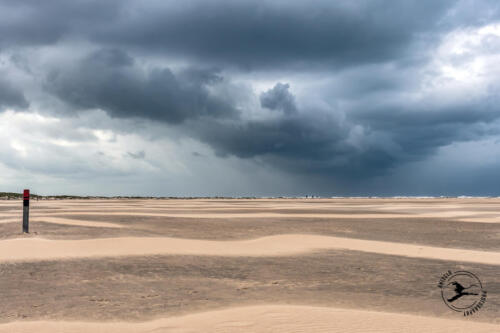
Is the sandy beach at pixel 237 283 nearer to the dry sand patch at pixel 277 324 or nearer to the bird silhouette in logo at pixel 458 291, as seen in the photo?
the dry sand patch at pixel 277 324

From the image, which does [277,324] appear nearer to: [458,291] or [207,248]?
[458,291]

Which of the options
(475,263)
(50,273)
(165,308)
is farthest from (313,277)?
(50,273)

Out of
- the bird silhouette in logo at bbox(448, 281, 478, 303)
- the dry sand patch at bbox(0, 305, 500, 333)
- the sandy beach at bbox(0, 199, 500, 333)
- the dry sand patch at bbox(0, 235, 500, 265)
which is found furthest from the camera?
the dry sand patch at bbox(0, 235, 500, 265)

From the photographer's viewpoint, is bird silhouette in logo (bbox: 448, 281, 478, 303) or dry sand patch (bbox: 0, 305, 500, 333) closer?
dry sand patch (bbox: 0, 305, 500, 333)

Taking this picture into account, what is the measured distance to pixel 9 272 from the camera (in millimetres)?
10922

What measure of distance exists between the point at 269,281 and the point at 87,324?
188 inches

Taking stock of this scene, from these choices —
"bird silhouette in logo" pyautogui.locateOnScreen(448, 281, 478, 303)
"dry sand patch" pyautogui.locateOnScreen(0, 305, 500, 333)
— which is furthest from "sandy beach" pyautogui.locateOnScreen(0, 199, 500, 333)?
"bird silhouette in logo" pyautogui.locateOnScreen(448, 281, 478, 303)

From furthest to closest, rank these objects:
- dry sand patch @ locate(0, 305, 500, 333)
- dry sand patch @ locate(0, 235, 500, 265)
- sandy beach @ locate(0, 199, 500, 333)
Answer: dry sand patch @ locate(0, 235, 500, 265) → sandy beach @ locate(0, 199, 500, 333) → dry sand patch @ locate(0, 305, 500, 333)

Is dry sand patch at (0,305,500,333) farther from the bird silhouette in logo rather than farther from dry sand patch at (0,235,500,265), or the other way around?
dry sand patch at (0,235,500,265)

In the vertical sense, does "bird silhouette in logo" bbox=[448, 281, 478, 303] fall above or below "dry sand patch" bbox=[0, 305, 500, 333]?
below

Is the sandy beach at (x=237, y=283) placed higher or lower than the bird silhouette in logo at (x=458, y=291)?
higher

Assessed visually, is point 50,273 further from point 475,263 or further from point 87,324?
point 475,263

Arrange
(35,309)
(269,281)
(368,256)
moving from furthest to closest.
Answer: (368,256), (269,281), (35,309)

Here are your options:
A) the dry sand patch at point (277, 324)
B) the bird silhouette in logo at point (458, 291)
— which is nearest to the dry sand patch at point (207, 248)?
the bird silhouette in logo at point (458, 291)
